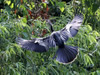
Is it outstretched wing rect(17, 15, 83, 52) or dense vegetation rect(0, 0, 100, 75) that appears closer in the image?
outstretched wing rect(17, 15, 83, 52)

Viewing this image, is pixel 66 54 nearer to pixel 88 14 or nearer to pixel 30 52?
pixel 30 52

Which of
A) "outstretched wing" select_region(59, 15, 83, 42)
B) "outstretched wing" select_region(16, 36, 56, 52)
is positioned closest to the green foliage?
"outstretched wing" select_region(59, 15, 83, 42)

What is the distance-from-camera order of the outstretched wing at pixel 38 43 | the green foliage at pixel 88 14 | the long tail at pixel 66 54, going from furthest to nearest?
1. the green foliage at pixel 88 14
2. the long tail at pixel 66 54
3. the outstretched wing at pixel 38 43

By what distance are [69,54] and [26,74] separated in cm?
42

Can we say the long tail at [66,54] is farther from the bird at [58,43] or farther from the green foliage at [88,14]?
the green foliage at [88,14]

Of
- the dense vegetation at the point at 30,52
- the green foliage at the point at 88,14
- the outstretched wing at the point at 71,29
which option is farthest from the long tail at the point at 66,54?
Result: the green foliage at the point at 88,14

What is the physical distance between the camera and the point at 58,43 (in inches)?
63.2

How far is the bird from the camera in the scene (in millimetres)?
1560

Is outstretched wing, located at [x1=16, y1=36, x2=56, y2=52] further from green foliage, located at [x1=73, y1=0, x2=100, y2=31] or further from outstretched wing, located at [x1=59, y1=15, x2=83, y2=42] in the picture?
green foliage, located at [x1=73, y1=0, x2=100, y2=31]

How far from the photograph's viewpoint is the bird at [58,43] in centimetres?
156

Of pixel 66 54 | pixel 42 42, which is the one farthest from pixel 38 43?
pixel 66 54

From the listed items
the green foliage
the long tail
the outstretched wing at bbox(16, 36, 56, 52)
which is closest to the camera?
the outstretched wing at bbox(16, 36, 56, 52)

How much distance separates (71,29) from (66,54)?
200mm

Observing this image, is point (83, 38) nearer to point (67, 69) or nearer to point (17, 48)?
point (67, 69)
